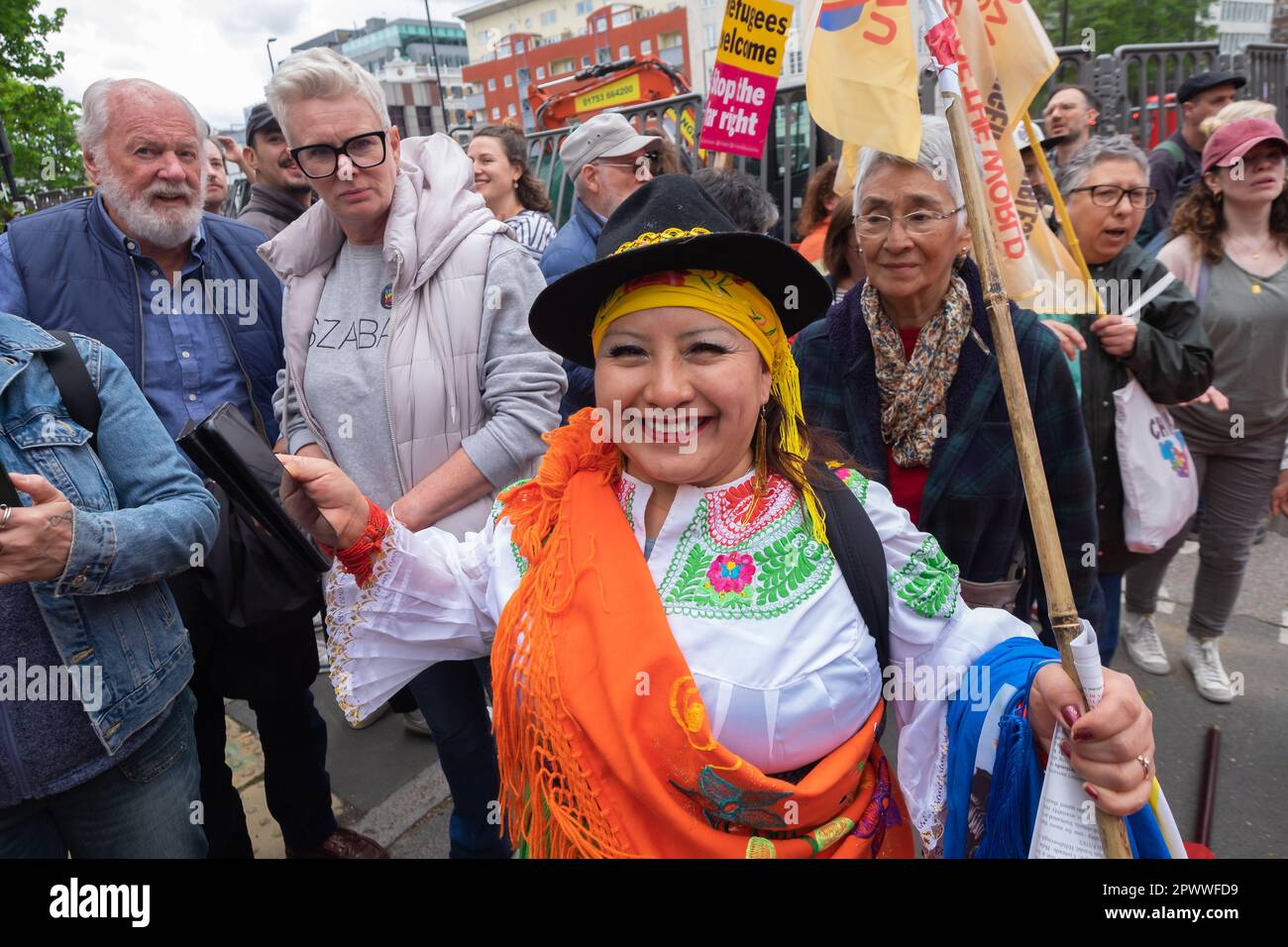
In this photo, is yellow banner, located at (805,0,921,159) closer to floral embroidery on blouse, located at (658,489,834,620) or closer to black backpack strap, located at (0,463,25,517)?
floral embroidery on blouse, located at (658,489,834,620)

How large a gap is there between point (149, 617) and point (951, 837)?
177cm

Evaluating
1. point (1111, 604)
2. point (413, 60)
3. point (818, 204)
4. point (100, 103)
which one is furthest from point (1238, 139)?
point (413, 60)

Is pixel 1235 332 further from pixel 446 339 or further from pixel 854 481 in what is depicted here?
pixel 446 339

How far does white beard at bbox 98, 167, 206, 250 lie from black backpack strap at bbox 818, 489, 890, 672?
2169 mm

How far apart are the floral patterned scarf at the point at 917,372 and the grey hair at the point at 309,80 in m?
1.57

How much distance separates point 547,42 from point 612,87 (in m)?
66.4

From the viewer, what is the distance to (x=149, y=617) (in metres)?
1.76

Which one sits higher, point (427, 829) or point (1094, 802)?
point (1094, 802)

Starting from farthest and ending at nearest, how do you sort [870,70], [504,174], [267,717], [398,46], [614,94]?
[398,46] < [614,94] < [504,174] < [267,717] < [870,70]

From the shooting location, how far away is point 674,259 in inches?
53.1

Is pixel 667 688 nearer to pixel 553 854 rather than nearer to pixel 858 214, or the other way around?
pixel 553 854

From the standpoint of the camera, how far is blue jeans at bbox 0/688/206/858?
167cm

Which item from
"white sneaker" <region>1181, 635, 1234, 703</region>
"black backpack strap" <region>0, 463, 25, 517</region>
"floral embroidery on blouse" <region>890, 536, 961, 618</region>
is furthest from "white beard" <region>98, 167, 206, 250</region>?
"white sneaker" <region>1181, 635, 1234, 703</region>
